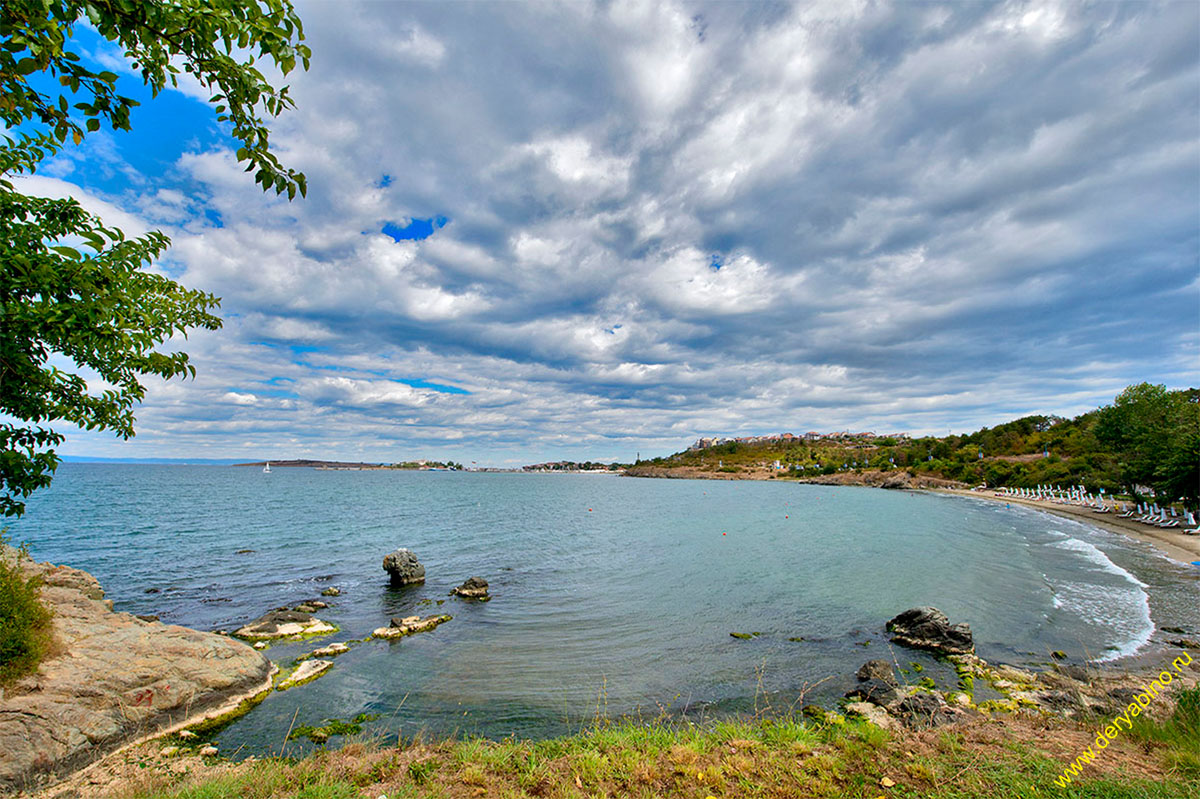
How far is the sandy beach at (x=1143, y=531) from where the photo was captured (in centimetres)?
3309

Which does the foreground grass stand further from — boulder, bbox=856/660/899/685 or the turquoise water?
boulder, bbox=856/660/899/685

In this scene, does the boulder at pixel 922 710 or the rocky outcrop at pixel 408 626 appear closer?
the boulder at pixel 922 710

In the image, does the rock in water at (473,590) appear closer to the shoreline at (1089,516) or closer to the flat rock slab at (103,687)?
the flat rock slab at (103,687)

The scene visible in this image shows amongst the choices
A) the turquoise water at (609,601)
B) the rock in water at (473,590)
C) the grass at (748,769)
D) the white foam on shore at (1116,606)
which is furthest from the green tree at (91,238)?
the white foam on shore at (1116,606)

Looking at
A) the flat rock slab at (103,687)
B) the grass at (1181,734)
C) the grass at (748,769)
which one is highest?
the grass at (1181,734)

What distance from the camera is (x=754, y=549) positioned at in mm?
38312

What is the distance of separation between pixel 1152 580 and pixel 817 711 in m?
28.5

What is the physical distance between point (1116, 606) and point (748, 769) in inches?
1017

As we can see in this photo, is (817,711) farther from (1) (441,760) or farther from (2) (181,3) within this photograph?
(2) (181,3)

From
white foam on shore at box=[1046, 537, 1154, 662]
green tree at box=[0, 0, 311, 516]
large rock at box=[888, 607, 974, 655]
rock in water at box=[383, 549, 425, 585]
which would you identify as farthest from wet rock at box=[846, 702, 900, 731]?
rock in water at box=[383, 549, 425, 585]

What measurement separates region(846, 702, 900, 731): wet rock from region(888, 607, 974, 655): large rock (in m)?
6.56

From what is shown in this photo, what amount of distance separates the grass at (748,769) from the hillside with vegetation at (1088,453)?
50.6 m

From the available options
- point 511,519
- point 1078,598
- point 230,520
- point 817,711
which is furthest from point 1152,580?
point 230,520

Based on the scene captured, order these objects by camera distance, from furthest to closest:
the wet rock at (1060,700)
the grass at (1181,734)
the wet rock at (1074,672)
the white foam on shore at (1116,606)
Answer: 1. the white foam on shore at (1116,606)
2. the wet rock at (1074,672)
3. the wet rock at (1060,700)
4. the grass at (1181,734)
